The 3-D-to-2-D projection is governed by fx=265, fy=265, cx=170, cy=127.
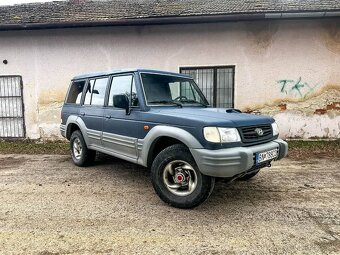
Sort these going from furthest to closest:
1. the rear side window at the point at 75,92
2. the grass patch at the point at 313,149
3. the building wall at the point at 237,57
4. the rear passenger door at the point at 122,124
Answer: the building wall at the point at 237,57
the grass patch at the point at 313,149
the rear side window at the point at 75,92
the rear passenger door at the point at 122,124

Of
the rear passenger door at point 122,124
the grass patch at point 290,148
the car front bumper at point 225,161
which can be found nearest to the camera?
the car front bumper at point 225,161

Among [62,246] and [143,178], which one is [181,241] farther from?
[143,178]

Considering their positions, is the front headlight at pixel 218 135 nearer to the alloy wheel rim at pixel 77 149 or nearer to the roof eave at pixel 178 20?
the alloy wheel rim at pixel 77 149

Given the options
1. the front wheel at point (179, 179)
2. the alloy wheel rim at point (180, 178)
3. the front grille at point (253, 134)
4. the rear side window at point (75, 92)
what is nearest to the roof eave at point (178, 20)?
the rear side window at point (75, 92)

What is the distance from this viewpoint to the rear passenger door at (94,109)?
4.90 m

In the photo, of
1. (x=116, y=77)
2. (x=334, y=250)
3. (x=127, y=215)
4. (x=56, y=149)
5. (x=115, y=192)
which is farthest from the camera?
(x=56, y=149)

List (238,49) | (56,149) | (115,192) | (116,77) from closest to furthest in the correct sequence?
(115,192) → (116,77) → (56,149) → (238,49)

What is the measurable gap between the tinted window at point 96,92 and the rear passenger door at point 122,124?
0.88 feet

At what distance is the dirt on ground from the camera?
267cm

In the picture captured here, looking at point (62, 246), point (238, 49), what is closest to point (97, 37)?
point (238, 49)

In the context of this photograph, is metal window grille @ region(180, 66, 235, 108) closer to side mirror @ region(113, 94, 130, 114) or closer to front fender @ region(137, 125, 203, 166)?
side mirror @ region(113, 94, 130, 114)

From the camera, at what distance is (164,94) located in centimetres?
437

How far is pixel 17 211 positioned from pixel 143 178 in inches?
80.5

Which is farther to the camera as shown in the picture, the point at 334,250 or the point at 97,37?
the point at 97,37
